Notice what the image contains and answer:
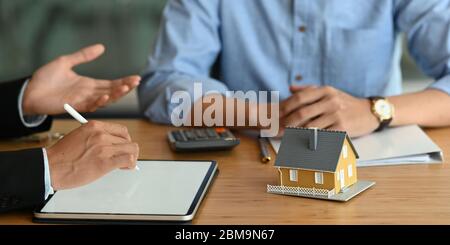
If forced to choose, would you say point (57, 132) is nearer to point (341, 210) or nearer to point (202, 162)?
point (202, 162)

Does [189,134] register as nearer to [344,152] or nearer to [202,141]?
[202,141]

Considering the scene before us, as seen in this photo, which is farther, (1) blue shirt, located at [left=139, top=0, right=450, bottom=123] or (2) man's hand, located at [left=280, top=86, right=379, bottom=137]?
(1) blue shirt, located at [left=139, top=0, right=450, bottom=123]

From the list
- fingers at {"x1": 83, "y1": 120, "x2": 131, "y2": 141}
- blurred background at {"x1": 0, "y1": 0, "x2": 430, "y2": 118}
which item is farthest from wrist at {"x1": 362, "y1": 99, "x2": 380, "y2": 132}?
blurred background at {"x1": 0, "y1": 0, "x2": 430, "y2": 118}

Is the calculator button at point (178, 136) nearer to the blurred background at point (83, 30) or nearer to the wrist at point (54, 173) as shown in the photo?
the wrist at point (54, 173)

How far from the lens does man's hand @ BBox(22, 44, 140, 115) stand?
1463mm

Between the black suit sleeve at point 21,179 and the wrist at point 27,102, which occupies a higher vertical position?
the wrist at point 27,102

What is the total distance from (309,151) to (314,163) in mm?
23

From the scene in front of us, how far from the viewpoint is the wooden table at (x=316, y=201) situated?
1.00 m

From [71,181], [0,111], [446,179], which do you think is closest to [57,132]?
[0,111]

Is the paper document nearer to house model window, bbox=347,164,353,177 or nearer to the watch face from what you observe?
the watch face

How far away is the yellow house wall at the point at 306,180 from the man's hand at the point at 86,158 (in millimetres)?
218

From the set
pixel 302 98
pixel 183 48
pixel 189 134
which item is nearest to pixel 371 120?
pixel 302 98

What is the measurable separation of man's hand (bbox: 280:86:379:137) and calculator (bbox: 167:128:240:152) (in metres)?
0.14

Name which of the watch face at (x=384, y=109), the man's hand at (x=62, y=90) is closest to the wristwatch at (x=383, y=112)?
the watch face at (x=384, y=109)
